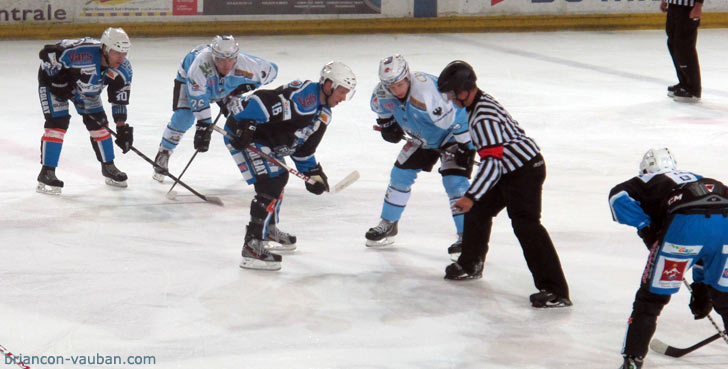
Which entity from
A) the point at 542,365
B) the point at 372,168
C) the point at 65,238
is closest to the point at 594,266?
the point at 542,365

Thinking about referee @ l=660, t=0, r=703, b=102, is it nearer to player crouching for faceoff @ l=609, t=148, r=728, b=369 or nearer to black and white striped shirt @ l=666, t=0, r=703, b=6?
black and white striped shirt @ l=666, t=0, r=703, b=6

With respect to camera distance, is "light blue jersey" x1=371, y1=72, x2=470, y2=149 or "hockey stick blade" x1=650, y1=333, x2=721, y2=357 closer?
"hockey stick blade" x1=650, y1=333, x2=721, y2=357

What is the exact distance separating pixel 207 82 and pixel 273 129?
1.48 metres

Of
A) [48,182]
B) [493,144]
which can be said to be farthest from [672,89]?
[48,182]

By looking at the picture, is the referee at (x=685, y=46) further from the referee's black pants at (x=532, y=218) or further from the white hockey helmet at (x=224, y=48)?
the referee's black pants at (x=532, y=218)

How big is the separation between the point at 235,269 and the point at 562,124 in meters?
3.97

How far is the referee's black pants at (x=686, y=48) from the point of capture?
8.72 m

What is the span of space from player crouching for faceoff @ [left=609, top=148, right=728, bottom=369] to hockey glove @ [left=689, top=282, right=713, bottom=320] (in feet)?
0.38

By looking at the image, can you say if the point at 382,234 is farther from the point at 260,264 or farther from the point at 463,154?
the point at 260,264

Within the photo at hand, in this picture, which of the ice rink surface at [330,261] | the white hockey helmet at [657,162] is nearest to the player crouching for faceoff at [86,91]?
the ice rink surface at [330,261]

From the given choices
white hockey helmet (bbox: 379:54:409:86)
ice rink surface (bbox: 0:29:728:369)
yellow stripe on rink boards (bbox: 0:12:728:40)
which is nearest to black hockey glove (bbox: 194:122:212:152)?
ice rink surface (bbox: 0:29:728:369)

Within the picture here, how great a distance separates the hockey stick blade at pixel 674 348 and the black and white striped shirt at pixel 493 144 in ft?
2.89

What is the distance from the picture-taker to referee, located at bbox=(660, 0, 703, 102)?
8.70 metres

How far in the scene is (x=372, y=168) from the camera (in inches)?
267
